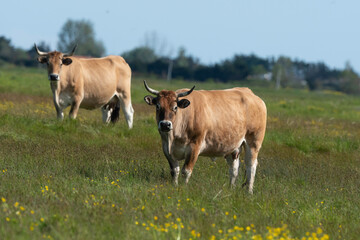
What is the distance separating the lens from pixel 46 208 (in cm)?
560

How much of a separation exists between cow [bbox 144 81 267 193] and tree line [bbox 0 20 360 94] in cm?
7113

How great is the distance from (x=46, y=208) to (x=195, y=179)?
323 cm

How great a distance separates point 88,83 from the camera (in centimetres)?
1466

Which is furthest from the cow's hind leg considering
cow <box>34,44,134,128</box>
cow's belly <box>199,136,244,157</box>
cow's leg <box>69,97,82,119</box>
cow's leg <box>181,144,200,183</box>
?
cow's leg <box>181,144,200,183</box>

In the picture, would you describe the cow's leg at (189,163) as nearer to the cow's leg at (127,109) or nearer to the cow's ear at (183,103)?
the cow's ear at (183,103)

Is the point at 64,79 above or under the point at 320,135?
above

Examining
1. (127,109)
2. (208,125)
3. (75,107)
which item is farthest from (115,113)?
(208,125)

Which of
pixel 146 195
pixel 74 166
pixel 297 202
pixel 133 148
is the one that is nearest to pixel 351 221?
pixel 297 202

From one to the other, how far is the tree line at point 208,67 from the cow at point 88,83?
64.0 meters

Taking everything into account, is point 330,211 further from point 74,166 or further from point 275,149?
point 275,149

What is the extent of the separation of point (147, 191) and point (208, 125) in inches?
78.3

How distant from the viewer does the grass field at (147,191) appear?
5316 millimetres

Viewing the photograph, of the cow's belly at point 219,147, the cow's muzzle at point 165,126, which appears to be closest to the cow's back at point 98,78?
the cow's belly at point 219,147

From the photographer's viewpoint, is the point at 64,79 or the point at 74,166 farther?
the point at 64,79
